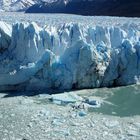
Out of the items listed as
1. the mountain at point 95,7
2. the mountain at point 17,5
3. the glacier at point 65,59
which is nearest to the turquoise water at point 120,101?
the glacier at point 65,59

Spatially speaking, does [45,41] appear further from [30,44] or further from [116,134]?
[116,134]

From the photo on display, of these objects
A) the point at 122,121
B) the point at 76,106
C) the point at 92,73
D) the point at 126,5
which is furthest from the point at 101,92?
the point at 126,5

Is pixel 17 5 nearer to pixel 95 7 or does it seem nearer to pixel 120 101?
pixel 95 7

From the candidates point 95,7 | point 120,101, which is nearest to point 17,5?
point 95,7

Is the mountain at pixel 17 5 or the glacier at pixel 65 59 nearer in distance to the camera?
the glacier at pixel 65 59

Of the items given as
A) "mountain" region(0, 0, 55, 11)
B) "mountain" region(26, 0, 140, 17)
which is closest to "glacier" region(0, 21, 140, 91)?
"mountain" region(26, 0, 140, 17)

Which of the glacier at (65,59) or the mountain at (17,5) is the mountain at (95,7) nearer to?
the mountain at (17,5)

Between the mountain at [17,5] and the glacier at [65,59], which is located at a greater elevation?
the glacier at [65,59]

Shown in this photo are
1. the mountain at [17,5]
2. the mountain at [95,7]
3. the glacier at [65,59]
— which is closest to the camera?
the glacier at [65,59]

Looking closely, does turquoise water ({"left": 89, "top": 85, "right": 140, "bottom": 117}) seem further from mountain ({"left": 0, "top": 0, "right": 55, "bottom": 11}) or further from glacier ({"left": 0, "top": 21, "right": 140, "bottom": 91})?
mountain ({"left": 0, "top": 0, "right": 55, "bottom": 11})
